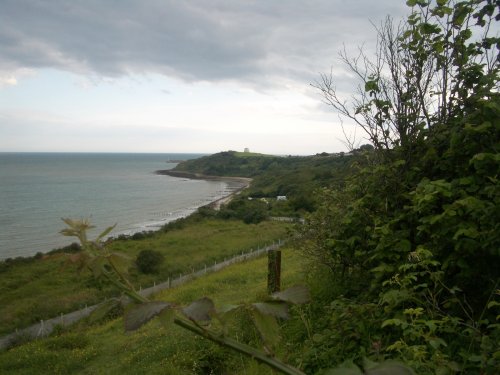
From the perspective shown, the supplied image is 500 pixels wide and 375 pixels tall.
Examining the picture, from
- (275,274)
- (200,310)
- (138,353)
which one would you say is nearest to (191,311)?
(200,310)

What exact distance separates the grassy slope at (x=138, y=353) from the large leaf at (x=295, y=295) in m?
3.78

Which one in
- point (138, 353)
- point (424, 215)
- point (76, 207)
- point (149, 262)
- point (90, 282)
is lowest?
point (76, 207)

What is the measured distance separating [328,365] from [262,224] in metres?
40.1

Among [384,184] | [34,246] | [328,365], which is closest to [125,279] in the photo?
[328,365]

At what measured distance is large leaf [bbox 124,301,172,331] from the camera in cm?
68

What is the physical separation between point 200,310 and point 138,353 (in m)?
7.57

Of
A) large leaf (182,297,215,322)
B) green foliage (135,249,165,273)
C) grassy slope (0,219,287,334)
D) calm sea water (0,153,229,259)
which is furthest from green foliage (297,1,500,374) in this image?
calm sea water (0,153,229,259)

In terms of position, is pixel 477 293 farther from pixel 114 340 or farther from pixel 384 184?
pixel 114 340

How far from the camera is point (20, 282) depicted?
2561 cm

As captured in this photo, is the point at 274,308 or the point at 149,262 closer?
the point at 274,308

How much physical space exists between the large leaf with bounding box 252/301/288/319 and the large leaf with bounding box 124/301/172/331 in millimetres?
189

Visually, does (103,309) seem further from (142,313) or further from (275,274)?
(275,274)

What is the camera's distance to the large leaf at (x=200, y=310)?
2.37 feet

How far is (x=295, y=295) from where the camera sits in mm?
831
